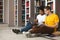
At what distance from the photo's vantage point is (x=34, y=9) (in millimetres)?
9555

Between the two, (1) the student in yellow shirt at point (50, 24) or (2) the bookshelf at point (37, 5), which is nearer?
(1) the student in yellow shirt at point (50, 24)

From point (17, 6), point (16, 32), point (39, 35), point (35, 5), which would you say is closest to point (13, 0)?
point (17, 6)

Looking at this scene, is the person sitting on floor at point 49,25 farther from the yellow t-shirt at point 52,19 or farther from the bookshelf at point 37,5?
the bookshelf at point 37,5

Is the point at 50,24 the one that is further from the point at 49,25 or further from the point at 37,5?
the point at 37,5

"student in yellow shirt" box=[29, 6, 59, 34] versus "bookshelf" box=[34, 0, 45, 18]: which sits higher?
"bookshelf" box=[34, 0, 45, 18]

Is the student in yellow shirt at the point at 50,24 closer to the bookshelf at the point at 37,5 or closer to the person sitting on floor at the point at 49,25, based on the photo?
the person sitting on floor at the point at 49,25

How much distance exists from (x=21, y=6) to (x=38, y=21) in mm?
4928

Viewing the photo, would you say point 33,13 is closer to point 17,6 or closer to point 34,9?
point 34,9

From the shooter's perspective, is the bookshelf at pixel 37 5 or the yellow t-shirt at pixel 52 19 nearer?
the yellow t-shirt at pixel 52 19

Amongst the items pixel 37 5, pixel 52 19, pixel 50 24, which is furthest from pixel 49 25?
pixel 37 5

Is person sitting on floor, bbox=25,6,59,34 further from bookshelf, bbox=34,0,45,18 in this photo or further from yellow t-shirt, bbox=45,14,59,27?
bookshelf, bbox=34,0,45,18

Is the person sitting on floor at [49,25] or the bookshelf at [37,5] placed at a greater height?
the bookshelf at [37,5]

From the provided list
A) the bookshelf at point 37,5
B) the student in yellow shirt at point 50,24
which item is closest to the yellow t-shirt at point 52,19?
the student in yellow shirt at point 50,24

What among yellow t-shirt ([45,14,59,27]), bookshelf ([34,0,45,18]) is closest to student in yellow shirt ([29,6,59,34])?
yellow t-shirt ([45,14,59,27])
